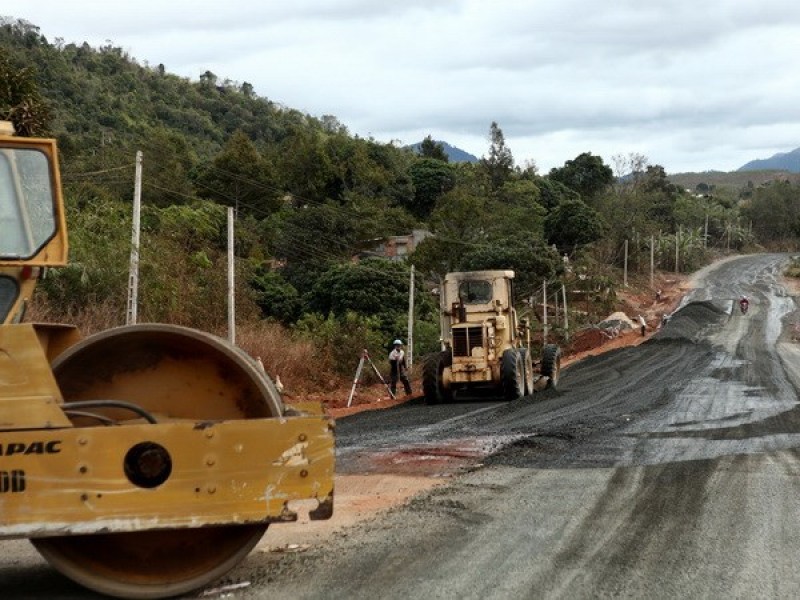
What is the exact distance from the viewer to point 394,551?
6289mm

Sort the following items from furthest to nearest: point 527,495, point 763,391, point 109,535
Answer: point 763,391 → point 527,495 → point 109,535

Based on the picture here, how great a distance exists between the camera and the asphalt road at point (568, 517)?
563cm

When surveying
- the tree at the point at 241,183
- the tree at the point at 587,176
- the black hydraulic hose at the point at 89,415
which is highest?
the tree at the point at 587,176

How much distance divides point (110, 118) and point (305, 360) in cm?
5632

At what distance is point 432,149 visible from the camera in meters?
95.6

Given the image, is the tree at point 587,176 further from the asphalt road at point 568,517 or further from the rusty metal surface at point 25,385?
the rusty metal surface at point 25,385

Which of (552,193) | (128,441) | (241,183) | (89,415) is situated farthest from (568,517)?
(552,193)

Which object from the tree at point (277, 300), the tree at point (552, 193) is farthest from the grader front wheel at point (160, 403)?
the tree at point (552, 193)

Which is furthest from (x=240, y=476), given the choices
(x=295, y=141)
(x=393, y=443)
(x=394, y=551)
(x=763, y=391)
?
(x=295, y=141)

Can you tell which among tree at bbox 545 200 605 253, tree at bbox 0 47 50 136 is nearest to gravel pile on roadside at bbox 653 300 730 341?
tree at bbox 545 200 605 253

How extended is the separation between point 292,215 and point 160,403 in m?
47.6

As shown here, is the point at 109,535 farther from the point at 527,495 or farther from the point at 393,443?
the point at 393,443

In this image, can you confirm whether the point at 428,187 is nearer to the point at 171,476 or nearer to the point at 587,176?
the point at 587,176

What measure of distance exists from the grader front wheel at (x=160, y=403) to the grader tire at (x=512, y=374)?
15550 mm
